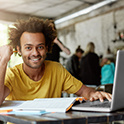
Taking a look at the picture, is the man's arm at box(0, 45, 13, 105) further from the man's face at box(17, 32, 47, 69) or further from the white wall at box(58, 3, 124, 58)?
the white wall at box(58, 3, 124, 58)

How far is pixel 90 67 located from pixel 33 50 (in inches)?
114

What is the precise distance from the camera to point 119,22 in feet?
18.9

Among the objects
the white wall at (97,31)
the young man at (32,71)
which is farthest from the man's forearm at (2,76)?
the white wall at (97,31)

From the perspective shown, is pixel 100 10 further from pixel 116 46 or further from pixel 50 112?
pixel 50 112

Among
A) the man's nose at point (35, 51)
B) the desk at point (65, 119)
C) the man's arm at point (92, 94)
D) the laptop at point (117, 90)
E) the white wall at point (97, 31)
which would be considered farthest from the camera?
the white wall at point (97, 31)

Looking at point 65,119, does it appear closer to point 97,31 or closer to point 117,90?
point 117,90

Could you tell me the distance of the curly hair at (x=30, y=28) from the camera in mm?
1651

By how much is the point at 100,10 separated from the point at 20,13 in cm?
285

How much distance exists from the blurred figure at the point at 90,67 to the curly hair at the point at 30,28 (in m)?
2.56

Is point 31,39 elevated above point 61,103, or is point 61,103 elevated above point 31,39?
point 31,39

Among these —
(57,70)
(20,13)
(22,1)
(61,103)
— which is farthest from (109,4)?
(61,103)

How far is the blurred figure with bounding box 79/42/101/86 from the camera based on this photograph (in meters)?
4.32

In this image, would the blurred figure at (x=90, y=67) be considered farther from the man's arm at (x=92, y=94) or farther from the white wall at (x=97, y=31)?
the man's arm at (x=92, y=94)

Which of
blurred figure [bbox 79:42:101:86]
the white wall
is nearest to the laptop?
blurred figure [bbox 79:42:101:86]
